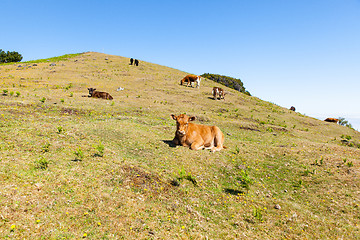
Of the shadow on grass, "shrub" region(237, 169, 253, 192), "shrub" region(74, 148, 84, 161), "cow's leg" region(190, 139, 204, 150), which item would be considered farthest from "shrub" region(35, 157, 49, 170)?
"shrub" region(237, 169, 253, 192)

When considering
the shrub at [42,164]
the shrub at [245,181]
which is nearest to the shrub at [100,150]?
the shrub at [42,164]

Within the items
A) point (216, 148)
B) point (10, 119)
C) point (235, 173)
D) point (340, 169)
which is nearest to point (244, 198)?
point (235, 173)

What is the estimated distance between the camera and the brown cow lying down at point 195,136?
1091 centimetres

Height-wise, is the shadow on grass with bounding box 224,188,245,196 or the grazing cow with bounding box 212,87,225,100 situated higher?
the grazing cow with bounding box 212,87,225,100

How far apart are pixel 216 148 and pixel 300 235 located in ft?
21.1

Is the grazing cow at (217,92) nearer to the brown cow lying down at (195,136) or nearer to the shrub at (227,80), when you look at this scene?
the brown cow lying down at (195,136)

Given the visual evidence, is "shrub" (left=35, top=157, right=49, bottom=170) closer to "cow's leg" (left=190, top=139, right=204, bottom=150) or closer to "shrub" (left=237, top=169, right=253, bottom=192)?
"cow's leg" (left=190, top=139, right=204, bottom=150)

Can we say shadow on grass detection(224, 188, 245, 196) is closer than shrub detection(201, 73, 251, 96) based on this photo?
Yes

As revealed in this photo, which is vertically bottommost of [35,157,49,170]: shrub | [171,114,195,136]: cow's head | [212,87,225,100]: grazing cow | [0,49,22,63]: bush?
[35,157,49,170]: shrub

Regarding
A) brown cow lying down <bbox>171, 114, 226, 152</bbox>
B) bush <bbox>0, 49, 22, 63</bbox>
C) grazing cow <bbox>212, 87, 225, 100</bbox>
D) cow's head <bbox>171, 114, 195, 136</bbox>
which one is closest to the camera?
cow's head <bbox>171, 114, 195, 136</bbox>

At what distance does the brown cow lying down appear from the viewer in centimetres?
1091

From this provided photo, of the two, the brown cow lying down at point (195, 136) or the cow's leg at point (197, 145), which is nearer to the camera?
the brown cow lying down at point (195, 136)

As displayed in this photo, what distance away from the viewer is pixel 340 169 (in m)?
10.1

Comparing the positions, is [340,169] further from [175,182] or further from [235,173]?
[175,182]
